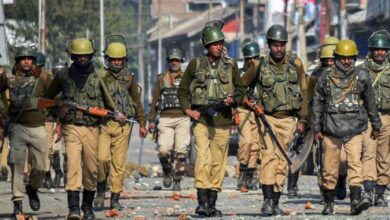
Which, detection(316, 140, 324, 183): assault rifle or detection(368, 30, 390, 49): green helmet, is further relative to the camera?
detection(368, 30, 390, 49): green helmet

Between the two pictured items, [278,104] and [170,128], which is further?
[170,128]

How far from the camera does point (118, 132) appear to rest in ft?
59.7

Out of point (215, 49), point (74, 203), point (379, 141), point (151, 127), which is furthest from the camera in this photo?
point (151, 127)

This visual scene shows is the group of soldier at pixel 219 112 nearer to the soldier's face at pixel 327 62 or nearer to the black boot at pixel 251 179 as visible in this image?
the soldier's face at pixel 327 62

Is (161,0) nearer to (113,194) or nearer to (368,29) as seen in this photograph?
(368,29)

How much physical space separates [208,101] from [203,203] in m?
1.12

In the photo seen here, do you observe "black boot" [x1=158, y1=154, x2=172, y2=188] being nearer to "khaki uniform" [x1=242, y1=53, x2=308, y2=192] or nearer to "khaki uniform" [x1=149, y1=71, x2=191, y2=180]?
"khaki uniform" [x1=149, y1=71, x2=191, y2=180]

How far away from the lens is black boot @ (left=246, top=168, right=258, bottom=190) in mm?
22156

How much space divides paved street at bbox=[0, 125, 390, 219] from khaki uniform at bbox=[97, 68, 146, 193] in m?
0.46

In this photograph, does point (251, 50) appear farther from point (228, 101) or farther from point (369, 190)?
point (228, 101)

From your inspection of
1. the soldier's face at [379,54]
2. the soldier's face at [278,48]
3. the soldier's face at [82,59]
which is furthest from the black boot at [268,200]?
the soldier's face at [379,54]

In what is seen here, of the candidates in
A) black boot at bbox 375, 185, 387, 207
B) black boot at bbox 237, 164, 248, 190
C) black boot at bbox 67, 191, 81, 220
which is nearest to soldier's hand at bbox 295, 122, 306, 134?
black boot at bbox 375, 185, 387, 207

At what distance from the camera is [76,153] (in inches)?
625

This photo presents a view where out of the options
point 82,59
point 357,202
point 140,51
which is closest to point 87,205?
point 82,59
